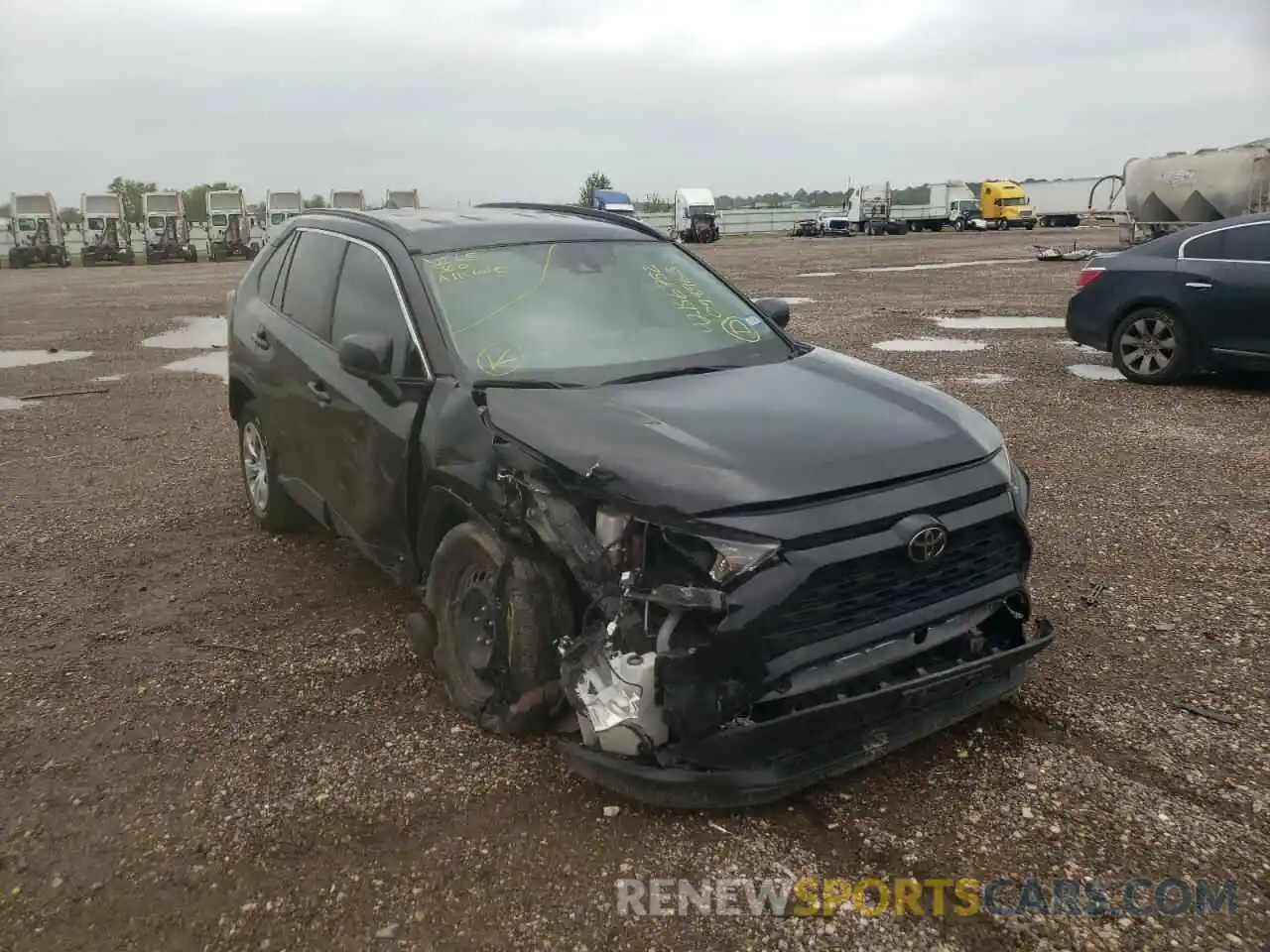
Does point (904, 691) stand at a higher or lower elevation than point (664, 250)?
lower

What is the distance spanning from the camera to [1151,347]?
934 cm

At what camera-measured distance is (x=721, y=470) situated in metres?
2.93

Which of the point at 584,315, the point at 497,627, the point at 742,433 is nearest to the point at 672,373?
the point at 584,315

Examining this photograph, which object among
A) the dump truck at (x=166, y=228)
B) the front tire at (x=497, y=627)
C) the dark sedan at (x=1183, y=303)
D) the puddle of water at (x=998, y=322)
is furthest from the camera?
the dump truck at (x=166, y=228)

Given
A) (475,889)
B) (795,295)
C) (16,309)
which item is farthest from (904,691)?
(16,309)

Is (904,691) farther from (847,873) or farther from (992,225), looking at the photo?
(992,225)

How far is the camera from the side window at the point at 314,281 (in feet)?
15.5

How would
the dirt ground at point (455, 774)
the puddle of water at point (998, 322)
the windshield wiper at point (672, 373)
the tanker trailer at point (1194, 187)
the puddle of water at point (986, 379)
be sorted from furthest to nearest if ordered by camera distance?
the tanker trailer at point (1194, 187) < the puddle of water at point (998, 322) < the puddle of water at point (986, 379) < the windshield wiper at point (672, 373) < the dirt ground at point (455, 774)

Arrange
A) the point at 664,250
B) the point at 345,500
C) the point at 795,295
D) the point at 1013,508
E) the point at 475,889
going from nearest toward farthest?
the point at 475,889
the point at 1013,508
the point at 345,500
the point at 664,250
the point at 795,295

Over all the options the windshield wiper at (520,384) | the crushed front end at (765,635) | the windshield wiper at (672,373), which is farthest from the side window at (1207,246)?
the windshield wiper at (520,384)

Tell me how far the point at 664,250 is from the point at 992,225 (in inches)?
2434

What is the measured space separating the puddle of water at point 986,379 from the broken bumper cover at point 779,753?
7.19 meters

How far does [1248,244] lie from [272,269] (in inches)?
315

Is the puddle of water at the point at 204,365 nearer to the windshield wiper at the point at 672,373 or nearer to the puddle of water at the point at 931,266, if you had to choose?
the windshield wiper at the point at 672,373
